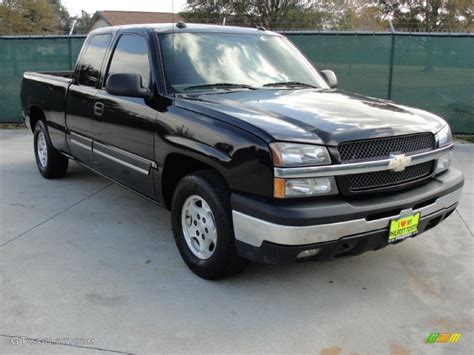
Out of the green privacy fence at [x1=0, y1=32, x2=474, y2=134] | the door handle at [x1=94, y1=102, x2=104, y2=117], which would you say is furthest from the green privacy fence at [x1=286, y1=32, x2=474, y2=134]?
the door handle at [x1=94, y1=102, x2=104, y2=117]

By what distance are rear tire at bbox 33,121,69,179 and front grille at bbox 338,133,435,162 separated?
14.6 ft

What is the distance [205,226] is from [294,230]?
0.90 metres

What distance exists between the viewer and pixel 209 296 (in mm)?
3605

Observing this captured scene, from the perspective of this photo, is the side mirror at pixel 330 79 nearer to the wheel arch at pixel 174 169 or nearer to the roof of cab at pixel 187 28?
the roof of cab at pixel 187 28

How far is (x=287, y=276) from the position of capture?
154 inches

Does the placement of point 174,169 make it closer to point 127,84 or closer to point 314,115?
point 127,84

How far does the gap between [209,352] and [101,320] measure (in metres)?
0.77

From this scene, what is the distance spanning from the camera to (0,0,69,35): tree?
32219mm

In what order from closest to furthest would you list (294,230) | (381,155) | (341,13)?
1. (294,230)
2. (381,155)
3. (341,13)

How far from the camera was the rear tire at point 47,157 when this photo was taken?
6585mm

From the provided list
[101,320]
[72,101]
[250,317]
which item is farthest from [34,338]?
[72,101]

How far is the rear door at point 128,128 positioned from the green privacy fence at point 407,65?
574 cm

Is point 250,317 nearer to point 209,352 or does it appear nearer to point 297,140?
point 209,352

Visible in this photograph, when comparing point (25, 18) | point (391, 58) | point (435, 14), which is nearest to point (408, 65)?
point (391, 58)
